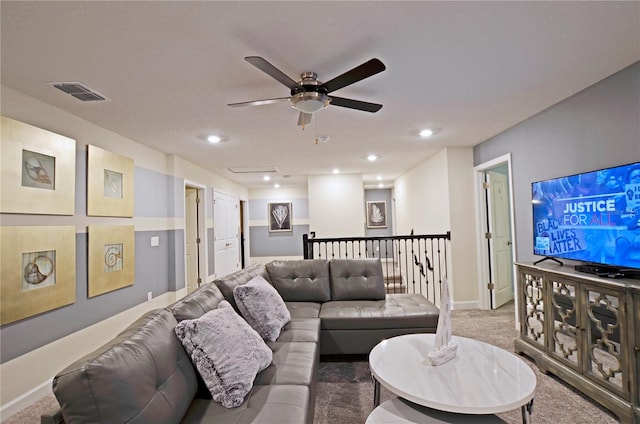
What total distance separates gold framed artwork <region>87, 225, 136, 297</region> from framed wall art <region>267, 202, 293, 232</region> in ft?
16.8

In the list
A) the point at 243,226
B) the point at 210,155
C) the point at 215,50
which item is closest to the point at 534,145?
the point at 215,50

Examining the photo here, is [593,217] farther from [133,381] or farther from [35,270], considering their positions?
[35,270]

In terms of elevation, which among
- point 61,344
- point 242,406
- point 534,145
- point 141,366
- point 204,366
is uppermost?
point 534,145


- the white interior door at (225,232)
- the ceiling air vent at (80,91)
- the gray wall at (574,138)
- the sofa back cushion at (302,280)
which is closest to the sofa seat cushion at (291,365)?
the sofa back cushion at (302,280)

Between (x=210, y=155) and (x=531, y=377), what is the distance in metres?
4.55

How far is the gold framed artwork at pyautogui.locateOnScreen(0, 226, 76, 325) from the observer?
2.19m

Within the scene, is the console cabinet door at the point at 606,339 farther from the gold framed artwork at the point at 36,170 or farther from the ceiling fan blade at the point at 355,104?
the gold framed artwork at the point at 36,170

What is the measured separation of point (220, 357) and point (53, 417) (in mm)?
616

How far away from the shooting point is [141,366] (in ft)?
3.71

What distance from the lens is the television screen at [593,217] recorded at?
1.99 meters

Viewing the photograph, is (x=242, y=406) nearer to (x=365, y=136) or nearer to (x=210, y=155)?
(x=365, y=136)

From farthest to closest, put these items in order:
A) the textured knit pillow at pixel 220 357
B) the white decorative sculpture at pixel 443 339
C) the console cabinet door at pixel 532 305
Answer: the console cabinet door at pixel 532 305 < the white decorative sculpture at pixel 443 339 < the textured knit pillow at pixel 220 357

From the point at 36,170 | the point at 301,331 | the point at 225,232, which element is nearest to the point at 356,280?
the point at 301,331

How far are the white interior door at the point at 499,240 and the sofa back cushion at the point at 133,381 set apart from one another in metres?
4.40
